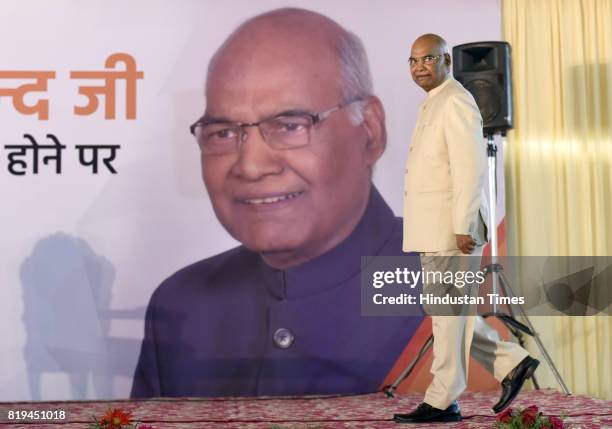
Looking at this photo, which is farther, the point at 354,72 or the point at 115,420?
the point at 354,72

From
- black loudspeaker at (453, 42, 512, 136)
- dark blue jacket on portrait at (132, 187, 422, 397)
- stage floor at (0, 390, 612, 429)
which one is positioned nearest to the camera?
stage floor at (0, 390, 612, 429)

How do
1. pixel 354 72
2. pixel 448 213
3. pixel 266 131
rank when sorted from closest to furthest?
1. pixel 448 213
2. pixel 266 131
3. pixel 354 72

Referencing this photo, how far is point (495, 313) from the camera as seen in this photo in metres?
4.15

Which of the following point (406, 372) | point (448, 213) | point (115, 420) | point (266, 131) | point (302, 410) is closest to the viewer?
point (115, 420)

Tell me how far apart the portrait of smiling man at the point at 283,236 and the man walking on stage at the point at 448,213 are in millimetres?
1271

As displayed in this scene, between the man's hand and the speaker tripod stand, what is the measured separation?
1140mm

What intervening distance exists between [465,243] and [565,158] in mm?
1911

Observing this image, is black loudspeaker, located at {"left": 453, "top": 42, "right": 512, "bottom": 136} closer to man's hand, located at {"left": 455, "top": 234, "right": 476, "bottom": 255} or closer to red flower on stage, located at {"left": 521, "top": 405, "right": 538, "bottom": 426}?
man's hand, located at {"left": 455, "top": 234, "right": 476, "bottom": 255}

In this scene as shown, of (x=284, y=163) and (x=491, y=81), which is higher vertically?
(x=491, y=81)

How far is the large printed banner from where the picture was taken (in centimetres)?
454

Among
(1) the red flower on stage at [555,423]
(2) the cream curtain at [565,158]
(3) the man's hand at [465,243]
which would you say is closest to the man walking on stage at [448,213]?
(3) the man's hand at [465,243]

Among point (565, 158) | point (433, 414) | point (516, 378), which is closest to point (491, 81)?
point (565, 158)

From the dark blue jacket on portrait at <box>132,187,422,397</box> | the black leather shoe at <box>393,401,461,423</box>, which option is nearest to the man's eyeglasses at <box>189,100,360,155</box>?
the dark blue jacket on portrait at <box>132,187,422,397</box>

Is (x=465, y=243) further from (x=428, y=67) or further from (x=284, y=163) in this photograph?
(x=284, y=163)
